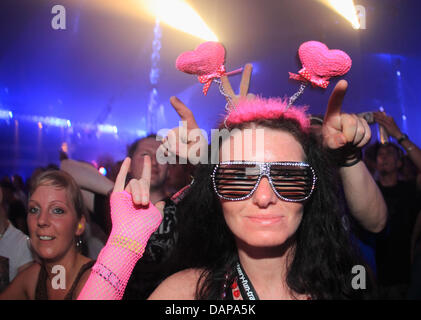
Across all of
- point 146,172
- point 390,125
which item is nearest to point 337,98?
point 146,172

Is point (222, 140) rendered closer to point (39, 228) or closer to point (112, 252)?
point (112, 252)

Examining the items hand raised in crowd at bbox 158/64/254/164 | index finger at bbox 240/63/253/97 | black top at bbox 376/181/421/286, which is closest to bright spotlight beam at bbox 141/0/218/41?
black top at bbox 376/181/421/286

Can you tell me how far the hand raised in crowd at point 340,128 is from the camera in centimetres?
124

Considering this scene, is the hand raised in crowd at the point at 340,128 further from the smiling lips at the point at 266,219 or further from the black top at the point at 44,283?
the black top at the point at 44,283

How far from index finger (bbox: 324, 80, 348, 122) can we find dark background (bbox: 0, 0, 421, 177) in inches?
107

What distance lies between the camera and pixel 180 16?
22.8 ft

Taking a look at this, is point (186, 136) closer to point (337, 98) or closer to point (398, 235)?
point (337, 98)

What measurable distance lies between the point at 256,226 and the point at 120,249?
1.62ft

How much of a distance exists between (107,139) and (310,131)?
13.9 metres

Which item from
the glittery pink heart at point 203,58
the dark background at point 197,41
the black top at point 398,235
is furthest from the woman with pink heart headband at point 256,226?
the dark background at point 197,41

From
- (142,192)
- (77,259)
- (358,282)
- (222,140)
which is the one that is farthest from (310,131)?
(77,259)

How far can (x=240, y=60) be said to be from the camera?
24.9 feet

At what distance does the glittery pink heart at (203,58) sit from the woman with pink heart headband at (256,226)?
10cm

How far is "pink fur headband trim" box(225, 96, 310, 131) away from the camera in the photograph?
1.30 m
